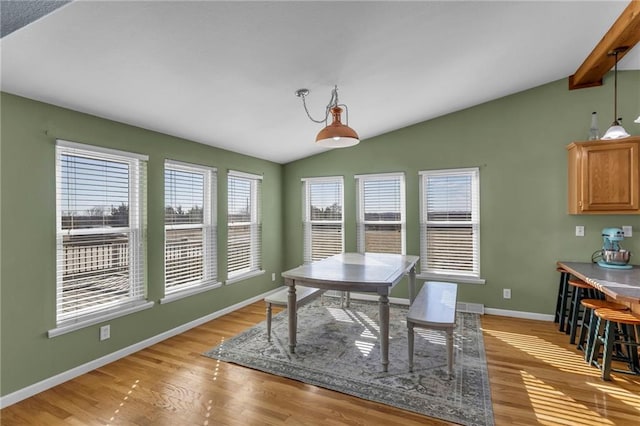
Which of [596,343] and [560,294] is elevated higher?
[560,294]

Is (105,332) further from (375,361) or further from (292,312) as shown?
(375,361)

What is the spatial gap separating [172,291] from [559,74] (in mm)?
5303

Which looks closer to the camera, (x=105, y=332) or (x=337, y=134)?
(x=337, y=134)

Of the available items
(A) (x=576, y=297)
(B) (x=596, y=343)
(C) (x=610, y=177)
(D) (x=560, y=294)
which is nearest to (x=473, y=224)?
(D) (x=560, y=294)

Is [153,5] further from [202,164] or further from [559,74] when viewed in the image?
[559,74]

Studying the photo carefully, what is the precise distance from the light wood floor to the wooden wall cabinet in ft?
5.37

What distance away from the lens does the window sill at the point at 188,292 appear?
11.7ft

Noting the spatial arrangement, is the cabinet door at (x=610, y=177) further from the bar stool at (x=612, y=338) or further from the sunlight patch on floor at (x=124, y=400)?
the sunlight patch on floor at (x=124, y=400)

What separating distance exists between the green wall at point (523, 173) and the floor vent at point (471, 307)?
0.19ft

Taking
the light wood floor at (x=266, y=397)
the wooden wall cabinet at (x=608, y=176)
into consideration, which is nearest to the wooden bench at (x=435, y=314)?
the light wood floor at (x=266, y=397)

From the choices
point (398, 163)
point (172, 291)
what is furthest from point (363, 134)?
point (172, 291)

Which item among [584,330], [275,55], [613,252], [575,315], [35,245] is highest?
[275,55]

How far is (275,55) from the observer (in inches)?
92.6

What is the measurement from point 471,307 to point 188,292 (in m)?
3.76
